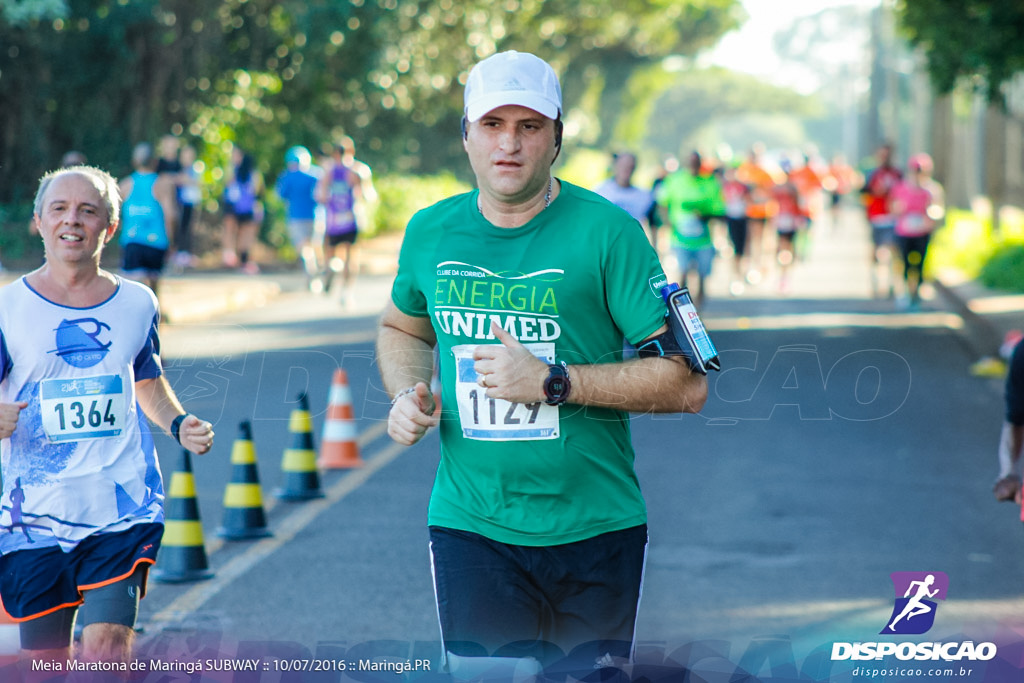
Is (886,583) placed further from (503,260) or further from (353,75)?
(353,75)

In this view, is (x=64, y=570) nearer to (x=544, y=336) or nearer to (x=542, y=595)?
(x=542, y=595)

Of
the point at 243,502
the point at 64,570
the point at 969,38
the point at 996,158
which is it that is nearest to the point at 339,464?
the point at 243,502

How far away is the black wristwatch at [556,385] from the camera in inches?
135

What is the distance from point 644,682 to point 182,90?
88.7ft

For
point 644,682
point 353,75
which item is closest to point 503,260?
point 644,682

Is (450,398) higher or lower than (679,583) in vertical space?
higher

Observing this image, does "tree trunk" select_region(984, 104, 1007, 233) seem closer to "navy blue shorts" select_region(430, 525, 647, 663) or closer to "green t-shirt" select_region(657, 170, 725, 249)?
"green t-shirt" select_region(657, 170, 725, 249)

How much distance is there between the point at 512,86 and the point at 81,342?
4.94ft

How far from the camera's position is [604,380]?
11.4 feet

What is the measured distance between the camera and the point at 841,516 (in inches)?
341

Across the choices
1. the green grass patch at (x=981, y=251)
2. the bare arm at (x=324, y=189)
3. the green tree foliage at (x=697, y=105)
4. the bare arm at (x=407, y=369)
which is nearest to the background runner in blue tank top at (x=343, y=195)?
the bare arm at (x=324, y=189)

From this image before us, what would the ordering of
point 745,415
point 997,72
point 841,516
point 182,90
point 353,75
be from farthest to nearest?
1. point 353,75
2. point 182,90
3. point 997,72
4. point 745,415
5. point 841,516

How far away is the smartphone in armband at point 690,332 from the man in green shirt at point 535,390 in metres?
0.03

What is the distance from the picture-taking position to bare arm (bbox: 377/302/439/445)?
3.55m
